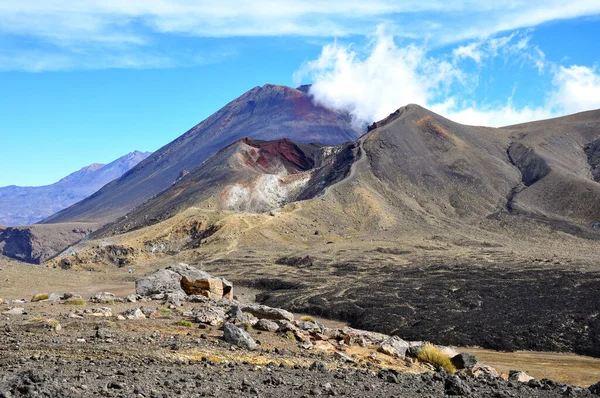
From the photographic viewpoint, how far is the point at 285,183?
10769 centimetres

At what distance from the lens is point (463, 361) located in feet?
56.1

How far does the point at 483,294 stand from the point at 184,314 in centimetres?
2923

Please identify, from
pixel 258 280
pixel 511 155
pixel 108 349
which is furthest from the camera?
pixel 511 155

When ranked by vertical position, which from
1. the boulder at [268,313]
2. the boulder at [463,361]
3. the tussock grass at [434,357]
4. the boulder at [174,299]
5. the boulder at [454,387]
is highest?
the boulder at [174,299]

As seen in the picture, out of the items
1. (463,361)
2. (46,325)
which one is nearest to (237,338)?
(46,325)

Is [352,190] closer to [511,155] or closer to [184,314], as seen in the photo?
[511,155]

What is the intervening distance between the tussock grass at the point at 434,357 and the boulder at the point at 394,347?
19.9 inches

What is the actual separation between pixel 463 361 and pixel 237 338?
7386mm

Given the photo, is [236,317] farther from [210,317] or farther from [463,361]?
[463,361]

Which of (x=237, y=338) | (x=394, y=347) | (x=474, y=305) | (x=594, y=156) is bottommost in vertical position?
(x=474, y=305)

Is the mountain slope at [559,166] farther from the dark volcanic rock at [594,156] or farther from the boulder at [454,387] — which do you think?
the boulder at [454,387]

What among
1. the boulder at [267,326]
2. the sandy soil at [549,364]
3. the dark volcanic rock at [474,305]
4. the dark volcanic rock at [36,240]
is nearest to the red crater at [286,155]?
the dark volcanic rock at [36,240]

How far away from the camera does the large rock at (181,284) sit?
25594 millimetres

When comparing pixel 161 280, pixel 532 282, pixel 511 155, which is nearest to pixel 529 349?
pixel 532 282
